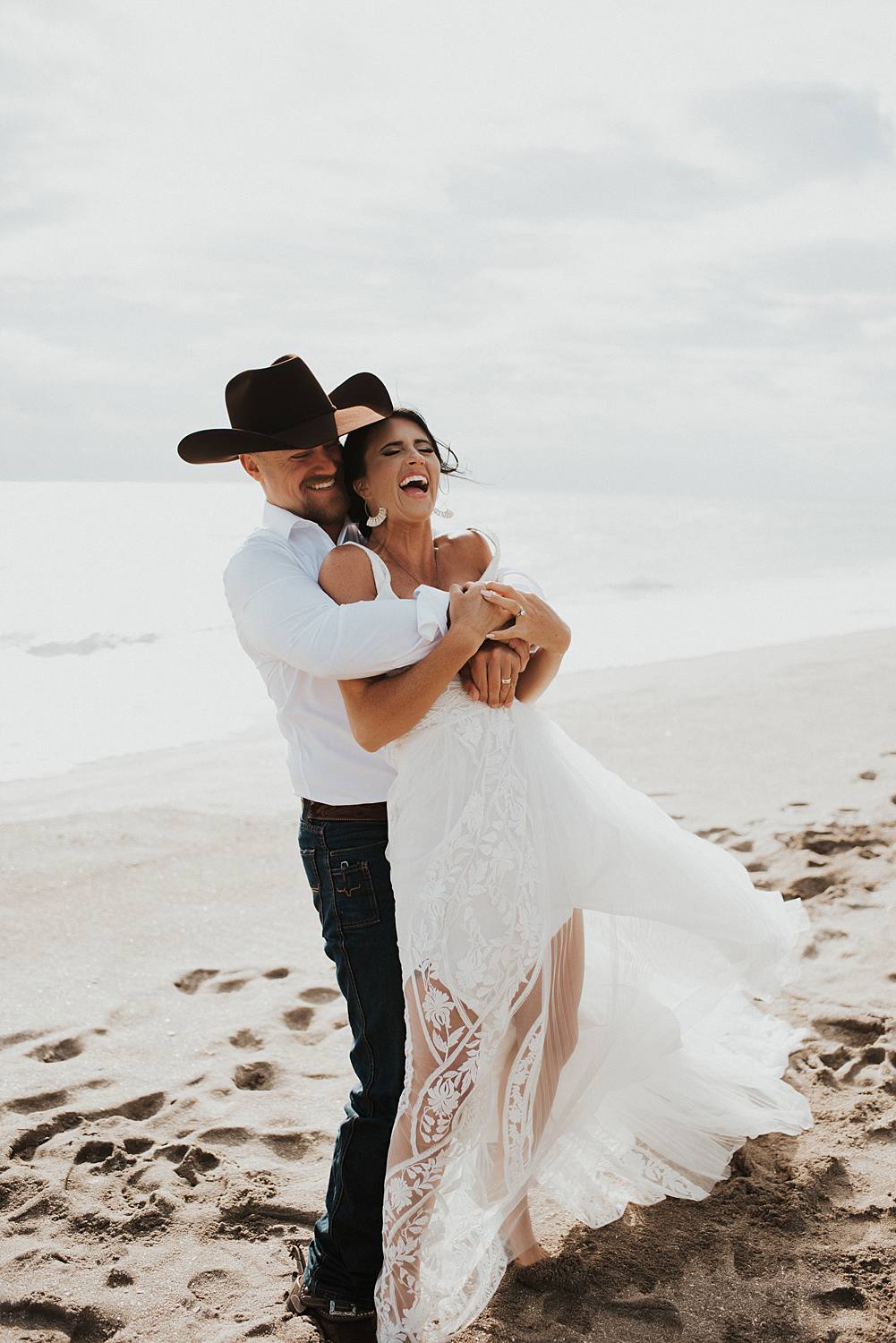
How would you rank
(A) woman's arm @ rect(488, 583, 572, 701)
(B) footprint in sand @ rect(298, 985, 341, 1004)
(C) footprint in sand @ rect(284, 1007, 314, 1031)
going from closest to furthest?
(A) woman's arm @ rect(488, 583, 572, 701)
(C) footprint in sand @ rect(284, 1007, 314, 1031)
(B) footprint in sand @ rect(298, 985, 341, 1004)

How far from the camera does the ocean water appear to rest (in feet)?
34.7

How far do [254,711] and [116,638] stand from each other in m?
5.59

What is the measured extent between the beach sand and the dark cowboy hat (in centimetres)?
209

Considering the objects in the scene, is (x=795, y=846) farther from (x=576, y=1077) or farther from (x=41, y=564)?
(x=41, y=564)

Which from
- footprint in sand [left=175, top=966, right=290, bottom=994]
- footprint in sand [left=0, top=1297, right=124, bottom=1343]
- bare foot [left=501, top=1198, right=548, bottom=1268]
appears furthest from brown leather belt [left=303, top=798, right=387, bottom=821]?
footprint in sand [left=175, top=966, right=290, bottom=994]

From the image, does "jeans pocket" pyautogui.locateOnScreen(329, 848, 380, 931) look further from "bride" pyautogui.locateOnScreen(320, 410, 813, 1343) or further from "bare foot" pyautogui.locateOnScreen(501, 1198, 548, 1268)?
"bare foot" pyautogui.locateOnScreen(501, 1198, 548, 1268)

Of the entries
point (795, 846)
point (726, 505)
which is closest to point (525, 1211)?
point (795, 846)

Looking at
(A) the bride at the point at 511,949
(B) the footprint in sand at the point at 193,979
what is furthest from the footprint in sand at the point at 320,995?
(A) the bride at the point at 511,949

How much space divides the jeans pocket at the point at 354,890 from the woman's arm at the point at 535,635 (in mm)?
589

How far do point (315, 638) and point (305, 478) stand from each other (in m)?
0.59

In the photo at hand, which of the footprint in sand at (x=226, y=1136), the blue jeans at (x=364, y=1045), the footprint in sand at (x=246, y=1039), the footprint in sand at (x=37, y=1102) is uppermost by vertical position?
the blue jeans at (x=364, y=1045)

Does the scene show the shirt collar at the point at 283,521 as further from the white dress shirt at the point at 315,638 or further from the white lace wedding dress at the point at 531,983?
the white lace wedding dress at the point at 531,983

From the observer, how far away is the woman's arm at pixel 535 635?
2744mm

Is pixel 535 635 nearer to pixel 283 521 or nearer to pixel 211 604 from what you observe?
pixel 283 521
